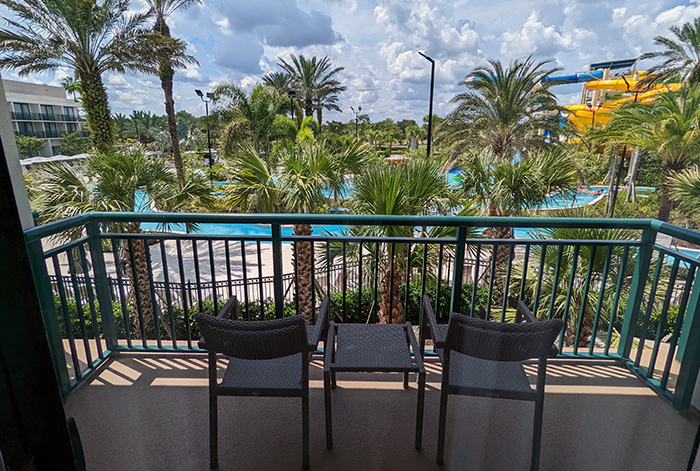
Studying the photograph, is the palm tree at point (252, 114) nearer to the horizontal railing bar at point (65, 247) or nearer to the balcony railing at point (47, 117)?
the horizontal railing bar at point (65, 247)

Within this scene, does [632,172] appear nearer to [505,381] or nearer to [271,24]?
[505,381]

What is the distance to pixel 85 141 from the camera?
102cm

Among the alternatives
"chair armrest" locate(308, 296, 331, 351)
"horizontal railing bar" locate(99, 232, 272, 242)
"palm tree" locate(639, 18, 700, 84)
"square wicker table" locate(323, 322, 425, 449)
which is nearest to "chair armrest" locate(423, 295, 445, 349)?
"square wicker table" locate(323, 322, 425, 449)

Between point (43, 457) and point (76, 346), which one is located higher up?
point (43, 457)

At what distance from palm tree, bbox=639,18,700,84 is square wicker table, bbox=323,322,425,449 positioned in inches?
56.4

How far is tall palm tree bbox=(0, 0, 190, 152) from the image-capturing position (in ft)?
2.45

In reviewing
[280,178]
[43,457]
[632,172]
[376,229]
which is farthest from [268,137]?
[43,457]

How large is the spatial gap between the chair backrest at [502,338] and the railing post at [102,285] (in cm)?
215

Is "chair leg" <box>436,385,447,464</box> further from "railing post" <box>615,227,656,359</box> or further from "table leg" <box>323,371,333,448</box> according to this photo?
"railing post" <box>615,227,656,359</box>

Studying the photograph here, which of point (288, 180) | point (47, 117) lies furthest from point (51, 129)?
point (288, 180)

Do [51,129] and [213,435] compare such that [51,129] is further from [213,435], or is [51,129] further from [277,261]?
[277,261]

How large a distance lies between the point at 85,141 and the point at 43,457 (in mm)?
853

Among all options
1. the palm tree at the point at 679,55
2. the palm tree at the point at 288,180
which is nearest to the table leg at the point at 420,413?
the palm tree at the point at 679,55

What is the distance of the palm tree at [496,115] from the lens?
10.0 m
